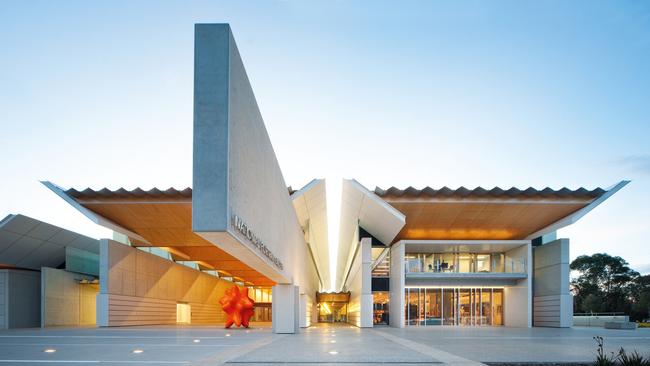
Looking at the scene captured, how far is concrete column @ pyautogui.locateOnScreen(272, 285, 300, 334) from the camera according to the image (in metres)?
22.9

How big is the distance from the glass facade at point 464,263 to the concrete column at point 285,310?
32.4 ft

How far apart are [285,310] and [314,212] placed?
39.1ft

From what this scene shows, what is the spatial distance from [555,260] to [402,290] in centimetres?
944

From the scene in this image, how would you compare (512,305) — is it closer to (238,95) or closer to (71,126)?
(238,95)

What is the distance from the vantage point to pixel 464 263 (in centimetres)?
3206

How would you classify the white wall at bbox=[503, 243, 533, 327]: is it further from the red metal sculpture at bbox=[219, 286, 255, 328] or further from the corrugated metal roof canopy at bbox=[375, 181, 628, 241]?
the red metal sculpture at bbox=[219, 286, 255, 328]

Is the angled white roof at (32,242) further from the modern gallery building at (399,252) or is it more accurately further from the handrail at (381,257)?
the handrail at (381,257)

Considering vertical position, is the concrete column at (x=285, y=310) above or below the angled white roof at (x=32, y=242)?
below

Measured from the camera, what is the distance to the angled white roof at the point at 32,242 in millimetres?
27908

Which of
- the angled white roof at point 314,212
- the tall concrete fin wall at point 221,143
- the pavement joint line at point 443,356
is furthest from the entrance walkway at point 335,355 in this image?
the angled white roof at point 314,212

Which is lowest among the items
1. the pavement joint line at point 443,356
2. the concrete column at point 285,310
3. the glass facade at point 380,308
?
the glass facade at point 380,308

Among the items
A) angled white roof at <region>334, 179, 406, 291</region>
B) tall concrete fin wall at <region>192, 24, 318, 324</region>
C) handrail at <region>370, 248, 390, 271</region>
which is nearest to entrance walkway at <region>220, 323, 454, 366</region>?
tall concrete fin wall at <region>192, 24, 318, 324</region>

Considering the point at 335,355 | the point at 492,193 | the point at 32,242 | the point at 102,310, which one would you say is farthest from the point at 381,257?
the point at 335,355

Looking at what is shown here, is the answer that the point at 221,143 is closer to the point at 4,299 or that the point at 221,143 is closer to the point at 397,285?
the point at 397,285
